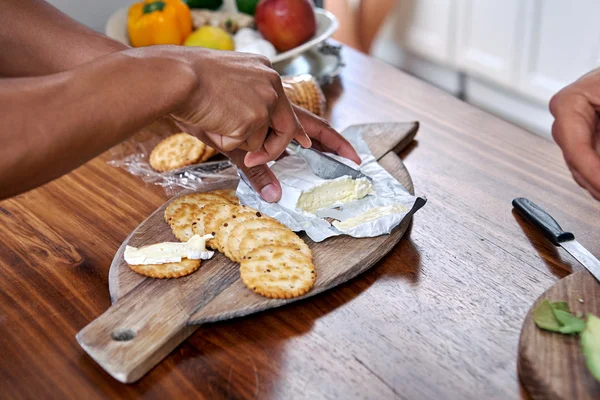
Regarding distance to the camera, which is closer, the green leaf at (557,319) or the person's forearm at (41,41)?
the green leaf at (557,319)

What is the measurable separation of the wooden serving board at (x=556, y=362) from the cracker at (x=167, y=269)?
1.64 feet

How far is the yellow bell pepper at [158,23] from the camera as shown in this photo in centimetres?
169

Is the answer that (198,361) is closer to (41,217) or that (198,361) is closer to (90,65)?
(90,65)

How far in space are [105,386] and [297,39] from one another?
108 centimetres

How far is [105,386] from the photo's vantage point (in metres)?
0.91

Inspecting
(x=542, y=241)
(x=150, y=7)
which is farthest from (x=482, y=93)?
(x=542, y=241)

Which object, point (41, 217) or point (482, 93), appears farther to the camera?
point (482, 93)

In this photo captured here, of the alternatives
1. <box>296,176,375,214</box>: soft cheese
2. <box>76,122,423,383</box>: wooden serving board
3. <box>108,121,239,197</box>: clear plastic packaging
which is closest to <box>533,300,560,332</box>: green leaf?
<box>76,122,423,383</box>: wooden serving board

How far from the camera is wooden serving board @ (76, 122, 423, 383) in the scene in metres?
0.92

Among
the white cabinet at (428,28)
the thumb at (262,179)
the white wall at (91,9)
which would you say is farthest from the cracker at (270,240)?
the white cabinet at (428,28)

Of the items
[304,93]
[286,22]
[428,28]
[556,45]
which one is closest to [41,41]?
[304,93]

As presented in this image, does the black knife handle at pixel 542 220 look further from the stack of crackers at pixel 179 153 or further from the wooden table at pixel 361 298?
the stack of crackers at pixel 179 153

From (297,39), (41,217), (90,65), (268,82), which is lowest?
(41,217)

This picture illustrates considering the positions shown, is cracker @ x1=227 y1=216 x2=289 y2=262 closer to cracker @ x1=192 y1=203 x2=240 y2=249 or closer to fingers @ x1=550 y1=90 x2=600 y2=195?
cracker @ x1=192 y1=203 x2=240 y2=249
